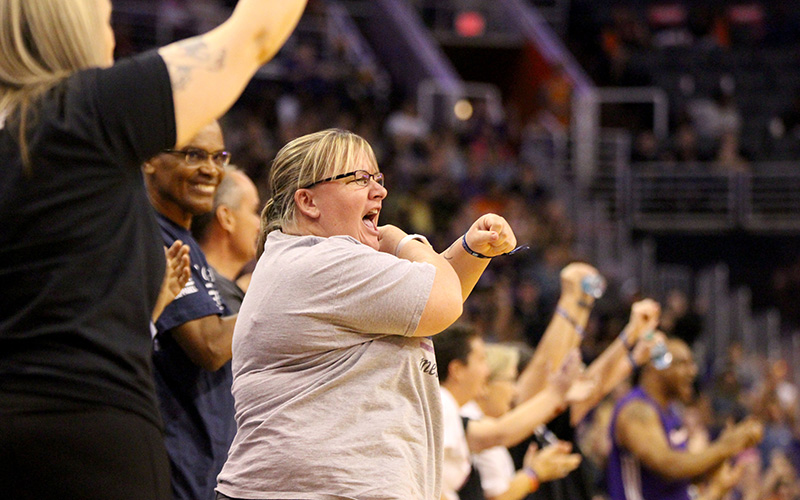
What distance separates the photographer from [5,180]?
5.29ft

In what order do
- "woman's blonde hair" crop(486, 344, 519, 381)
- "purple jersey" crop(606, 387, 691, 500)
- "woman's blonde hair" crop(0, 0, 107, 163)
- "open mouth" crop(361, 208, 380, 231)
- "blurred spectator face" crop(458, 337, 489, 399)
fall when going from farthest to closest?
"purple jersey" crop(606, 387, 691, 500), "woman's blonde hair" crop(486, 344, 519, 381), "blurred spectator face" crop(458, 337, 489, 399), "open mouth" crop(361, 208, 380, 231), "woman's blonde hair" crop(0, 0, 107, 163)

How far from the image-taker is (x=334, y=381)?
7.08ft

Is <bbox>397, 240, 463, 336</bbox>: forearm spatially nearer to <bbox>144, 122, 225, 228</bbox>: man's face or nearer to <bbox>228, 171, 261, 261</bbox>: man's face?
<bbox>144, 122, 225, 228</bbox>: man's face

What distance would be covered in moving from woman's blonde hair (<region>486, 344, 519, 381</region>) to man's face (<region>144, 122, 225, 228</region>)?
76.6 inches

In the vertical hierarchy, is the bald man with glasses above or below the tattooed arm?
below

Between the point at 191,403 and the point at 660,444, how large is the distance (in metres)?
3.28

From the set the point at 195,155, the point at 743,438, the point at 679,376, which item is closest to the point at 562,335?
the point at 743,438

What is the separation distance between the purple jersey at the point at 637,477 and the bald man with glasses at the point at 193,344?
10.4 ft

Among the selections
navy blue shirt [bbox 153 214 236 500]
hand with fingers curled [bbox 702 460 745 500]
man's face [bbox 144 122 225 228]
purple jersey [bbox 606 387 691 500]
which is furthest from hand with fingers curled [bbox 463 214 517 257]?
hand with fingers curled [bbox 702 460 745 500]

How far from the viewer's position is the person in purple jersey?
17.4ft

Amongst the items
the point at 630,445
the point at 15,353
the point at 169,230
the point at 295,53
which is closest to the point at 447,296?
the point at 15,353

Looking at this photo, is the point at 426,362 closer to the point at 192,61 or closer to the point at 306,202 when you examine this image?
the point at 306,202

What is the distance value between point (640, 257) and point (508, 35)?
668cm

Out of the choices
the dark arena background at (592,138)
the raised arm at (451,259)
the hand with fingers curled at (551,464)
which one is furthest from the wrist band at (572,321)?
the dark arena background at (592,138)
